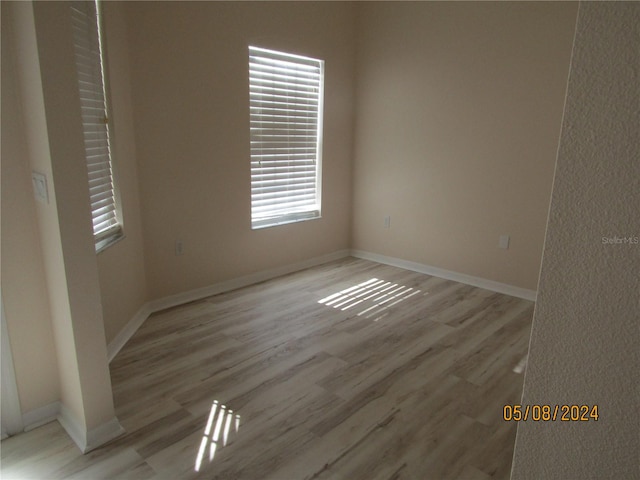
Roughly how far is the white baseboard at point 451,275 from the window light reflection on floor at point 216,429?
95.9 inches

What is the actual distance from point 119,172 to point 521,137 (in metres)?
3.05

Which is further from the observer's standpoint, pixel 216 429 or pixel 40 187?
pixel 216 429

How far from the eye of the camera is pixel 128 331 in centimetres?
282

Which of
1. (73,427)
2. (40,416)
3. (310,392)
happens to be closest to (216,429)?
(310,392)

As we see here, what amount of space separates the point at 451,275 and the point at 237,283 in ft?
6.66

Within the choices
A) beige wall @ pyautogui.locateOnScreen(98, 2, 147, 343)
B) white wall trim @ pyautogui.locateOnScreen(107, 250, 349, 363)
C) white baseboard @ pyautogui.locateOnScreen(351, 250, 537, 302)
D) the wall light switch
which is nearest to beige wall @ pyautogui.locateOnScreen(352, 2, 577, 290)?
white baseboard @ pyautogui.locateOnScreen(351, 250, 537, 302)

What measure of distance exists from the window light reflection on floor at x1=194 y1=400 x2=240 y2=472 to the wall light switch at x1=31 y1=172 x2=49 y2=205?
1203mm

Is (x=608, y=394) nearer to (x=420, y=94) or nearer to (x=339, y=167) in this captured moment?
(x=420, y=94)

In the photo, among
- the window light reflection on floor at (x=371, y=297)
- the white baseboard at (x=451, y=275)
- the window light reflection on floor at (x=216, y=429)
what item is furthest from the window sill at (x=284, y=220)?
the window light reflection on floor at (x=216, y=429)

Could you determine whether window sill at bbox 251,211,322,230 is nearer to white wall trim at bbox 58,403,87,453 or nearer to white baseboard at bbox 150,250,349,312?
white baseboard at bbox 150,250,349,312

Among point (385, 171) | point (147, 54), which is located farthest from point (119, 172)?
point (385, 171)

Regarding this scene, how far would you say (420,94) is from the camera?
3969 millimetres

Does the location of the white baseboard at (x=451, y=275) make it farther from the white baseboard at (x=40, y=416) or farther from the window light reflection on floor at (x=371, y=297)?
the white baseboard at (x=40, y=416)
